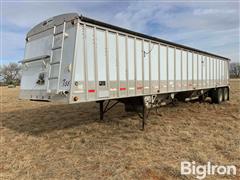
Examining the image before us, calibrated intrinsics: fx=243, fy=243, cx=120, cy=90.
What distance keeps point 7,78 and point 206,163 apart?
95.6 m

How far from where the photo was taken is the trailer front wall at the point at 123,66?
6234 mm

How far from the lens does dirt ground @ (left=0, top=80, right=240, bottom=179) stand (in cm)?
533

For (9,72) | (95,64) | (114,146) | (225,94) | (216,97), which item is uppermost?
(9,72)

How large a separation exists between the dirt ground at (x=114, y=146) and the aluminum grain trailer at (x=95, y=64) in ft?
4.08

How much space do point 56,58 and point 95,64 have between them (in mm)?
1050

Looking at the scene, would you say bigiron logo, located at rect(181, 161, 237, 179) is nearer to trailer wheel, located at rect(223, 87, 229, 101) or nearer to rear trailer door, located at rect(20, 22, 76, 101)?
rear trailer door, located at rect(20, 22, 76, 101)

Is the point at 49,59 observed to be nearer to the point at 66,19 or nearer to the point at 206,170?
the point at 66,19

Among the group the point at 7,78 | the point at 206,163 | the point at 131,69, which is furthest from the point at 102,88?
the point at 7,78

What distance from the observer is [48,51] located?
22.5ft

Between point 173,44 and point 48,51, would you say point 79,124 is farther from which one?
point 173,44

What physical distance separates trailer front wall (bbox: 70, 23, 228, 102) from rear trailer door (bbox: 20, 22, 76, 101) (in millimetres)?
279

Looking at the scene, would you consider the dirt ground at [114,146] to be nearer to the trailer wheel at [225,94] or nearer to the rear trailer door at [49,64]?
the rear trailer door at [49,64]

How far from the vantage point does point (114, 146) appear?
6.98 meters

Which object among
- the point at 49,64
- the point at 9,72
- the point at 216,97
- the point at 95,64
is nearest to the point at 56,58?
the point at 49,64
